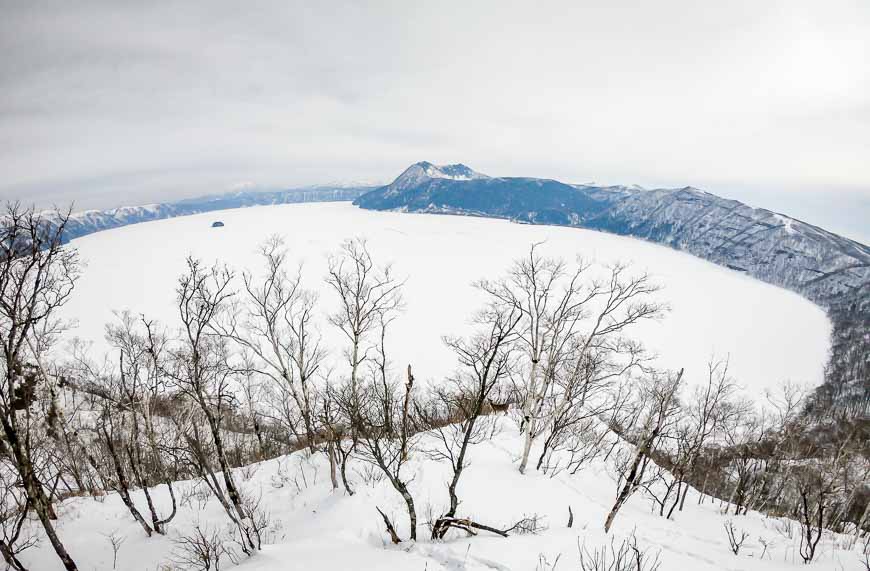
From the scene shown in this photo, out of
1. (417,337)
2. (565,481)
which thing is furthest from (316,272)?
(565,481)

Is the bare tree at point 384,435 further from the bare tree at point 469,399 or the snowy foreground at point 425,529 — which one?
the bare tree at point 469,399

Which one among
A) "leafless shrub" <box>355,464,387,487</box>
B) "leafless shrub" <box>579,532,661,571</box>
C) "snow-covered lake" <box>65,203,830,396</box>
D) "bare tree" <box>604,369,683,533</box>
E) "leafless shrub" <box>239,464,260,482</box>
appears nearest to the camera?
"leafless shrub" <box>579,532,661,571</box>

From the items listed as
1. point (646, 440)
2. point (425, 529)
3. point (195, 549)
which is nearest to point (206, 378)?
point (195, 549)

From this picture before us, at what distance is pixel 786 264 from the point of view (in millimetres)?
188750

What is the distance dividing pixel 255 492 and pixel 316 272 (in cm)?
12795

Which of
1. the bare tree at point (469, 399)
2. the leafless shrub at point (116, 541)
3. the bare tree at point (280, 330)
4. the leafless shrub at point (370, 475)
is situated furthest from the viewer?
the bare tree at point (280, 330)

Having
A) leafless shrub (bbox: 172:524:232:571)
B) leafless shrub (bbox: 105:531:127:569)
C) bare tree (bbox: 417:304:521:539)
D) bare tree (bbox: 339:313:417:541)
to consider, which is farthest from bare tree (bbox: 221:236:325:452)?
leafless shrub (bbox: 105:531:127:569)

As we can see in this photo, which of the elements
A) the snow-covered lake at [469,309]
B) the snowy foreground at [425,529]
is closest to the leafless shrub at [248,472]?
the snowy foreground at [425,529]

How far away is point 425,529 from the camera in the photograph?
11.8 metres

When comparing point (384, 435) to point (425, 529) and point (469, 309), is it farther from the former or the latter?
point (469, 309)

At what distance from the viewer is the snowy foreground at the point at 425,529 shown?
30.7 feet

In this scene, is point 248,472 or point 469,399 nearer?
point 469,399

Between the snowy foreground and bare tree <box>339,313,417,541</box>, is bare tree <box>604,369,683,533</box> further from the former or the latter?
bare tree <box>339,313,417,541</box>

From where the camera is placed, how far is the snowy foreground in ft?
→ 30.7
